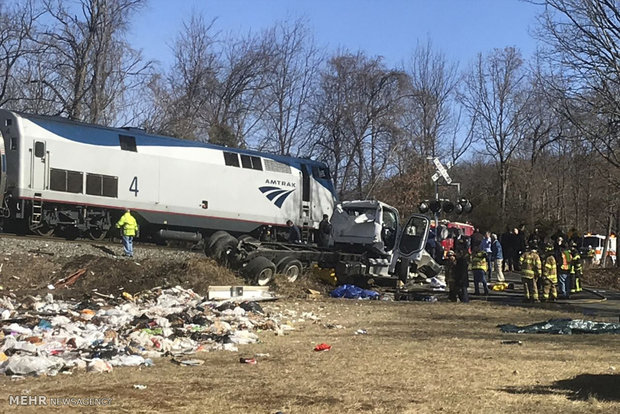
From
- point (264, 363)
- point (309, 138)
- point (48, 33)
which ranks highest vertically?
point (48, 33)

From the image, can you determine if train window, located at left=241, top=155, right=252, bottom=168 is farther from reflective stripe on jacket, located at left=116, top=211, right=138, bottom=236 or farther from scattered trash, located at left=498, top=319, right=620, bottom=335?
scattered trash, located at left=498, top=319, right=620, bottom=335

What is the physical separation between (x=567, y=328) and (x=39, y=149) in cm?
1622

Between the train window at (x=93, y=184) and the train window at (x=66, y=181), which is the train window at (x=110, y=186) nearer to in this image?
the train window at (x=93, y=184)

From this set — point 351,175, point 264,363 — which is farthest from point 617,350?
point 351,175

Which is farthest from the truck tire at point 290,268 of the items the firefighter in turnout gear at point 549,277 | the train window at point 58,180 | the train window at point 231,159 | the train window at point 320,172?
the train window at point 320,172

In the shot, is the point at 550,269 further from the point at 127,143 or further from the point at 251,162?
the point at 127,143

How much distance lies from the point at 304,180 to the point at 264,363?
837 inches

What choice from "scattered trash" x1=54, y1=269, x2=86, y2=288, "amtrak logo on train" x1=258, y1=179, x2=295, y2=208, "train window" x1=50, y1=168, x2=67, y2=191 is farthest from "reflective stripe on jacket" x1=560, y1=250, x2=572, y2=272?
"train window" x1=50, y1=168, x2=67, y2=191

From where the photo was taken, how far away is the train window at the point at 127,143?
79.4 feet

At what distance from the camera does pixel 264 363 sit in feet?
30.6

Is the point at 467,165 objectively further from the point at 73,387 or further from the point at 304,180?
the point at 73,387

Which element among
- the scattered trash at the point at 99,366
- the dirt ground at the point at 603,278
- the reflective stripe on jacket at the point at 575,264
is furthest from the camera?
the dirt ground at the point at 603,278

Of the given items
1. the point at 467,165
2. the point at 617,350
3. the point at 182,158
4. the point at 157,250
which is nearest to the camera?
the point at 617,350

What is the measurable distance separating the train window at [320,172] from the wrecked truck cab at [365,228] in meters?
9.08
